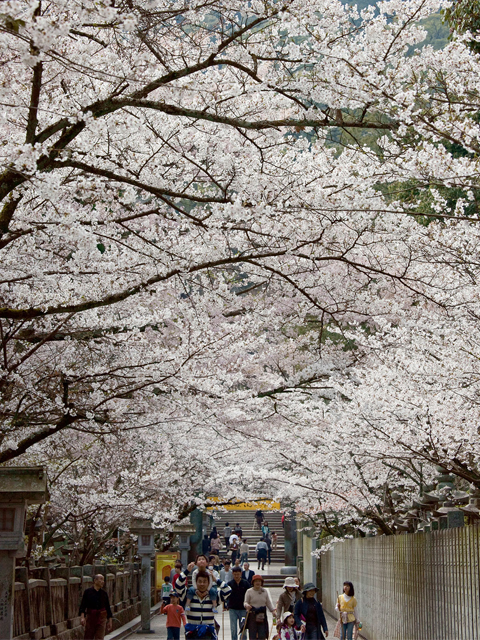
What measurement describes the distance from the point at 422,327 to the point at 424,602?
404 cm

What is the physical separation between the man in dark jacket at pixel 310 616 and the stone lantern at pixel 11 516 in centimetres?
413

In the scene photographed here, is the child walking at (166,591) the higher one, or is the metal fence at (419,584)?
the metal fence at (419,584)

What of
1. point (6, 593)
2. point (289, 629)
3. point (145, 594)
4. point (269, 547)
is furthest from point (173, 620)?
point (269, 547)

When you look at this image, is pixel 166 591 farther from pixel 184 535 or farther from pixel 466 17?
pixel 466 17

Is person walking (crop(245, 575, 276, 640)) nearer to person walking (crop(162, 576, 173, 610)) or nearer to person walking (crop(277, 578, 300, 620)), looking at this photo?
person walking (crop(277, 578, 300, 620))

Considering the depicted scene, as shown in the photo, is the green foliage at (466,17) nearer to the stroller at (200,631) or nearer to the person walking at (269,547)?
the stroller at (200,631)

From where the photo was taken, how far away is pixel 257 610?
10883mm

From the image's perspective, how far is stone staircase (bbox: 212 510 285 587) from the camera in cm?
3530

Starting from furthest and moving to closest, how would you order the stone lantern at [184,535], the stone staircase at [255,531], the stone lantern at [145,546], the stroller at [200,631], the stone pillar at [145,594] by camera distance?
1. the stone staircase at [255,531]
2. the stone lantern at [184,535]
3. the stone lantern at [145,546]
4. the stone pillar at [145,594]
5. the stroller at [200,631]

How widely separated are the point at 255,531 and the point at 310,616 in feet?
119

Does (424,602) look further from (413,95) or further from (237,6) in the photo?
(237,6)

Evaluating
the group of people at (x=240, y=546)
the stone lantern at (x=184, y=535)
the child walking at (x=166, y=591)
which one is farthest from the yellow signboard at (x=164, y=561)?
the group of people at (x=240, y=546)

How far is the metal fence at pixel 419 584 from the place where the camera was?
25.6 feet

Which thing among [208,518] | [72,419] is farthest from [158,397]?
[208,518]
